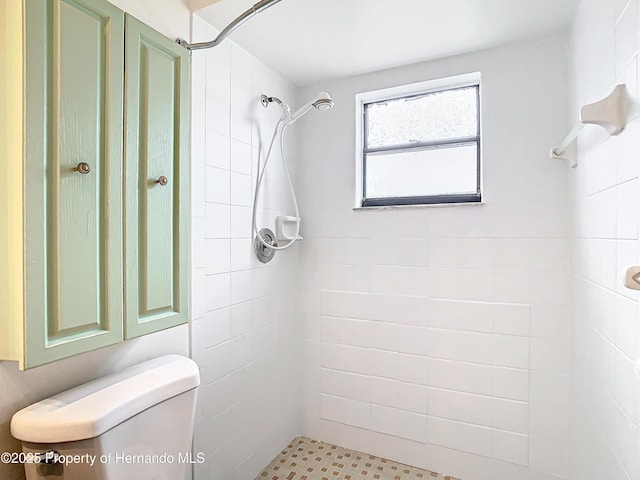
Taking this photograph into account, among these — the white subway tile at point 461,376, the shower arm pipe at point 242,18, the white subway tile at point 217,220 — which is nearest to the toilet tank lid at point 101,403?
the white subway tile at point 217,220

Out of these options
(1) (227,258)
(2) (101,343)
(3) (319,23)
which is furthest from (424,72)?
(2) (101,343)

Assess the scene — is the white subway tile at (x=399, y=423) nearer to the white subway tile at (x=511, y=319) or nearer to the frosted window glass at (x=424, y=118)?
the white subway tile at (x=511, y=319)

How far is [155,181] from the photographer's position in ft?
3.53

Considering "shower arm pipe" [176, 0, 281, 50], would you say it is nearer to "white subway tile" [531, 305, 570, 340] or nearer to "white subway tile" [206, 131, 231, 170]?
"white subway tile" [206, 131, 231, 170]

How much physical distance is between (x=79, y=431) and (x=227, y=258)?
88cm

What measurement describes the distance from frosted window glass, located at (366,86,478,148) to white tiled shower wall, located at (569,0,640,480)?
459 millimetres

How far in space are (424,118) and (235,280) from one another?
1.30 meters

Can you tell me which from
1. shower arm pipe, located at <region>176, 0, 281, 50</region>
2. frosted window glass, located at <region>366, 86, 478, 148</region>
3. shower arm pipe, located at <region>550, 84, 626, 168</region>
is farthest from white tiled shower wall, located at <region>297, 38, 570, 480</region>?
shower arm pipe, located at <region>176, 0, 281, 50</region>

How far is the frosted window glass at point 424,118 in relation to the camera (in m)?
1.89

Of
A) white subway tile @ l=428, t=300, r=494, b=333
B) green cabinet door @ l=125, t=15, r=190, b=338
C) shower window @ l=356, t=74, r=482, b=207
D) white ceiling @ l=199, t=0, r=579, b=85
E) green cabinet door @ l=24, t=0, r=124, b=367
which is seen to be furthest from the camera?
shower window @ l=356, t=74, r=482, b=207

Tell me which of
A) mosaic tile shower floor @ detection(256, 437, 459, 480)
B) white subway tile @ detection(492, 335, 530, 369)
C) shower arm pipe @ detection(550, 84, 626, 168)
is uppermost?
shower arm pipe @ detection(550, 84, 626, 168)

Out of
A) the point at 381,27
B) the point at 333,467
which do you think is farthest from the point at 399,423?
the point at 381,27

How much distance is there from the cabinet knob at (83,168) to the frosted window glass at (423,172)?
1.48 metres

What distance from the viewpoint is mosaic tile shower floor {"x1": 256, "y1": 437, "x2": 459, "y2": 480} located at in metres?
1.82
